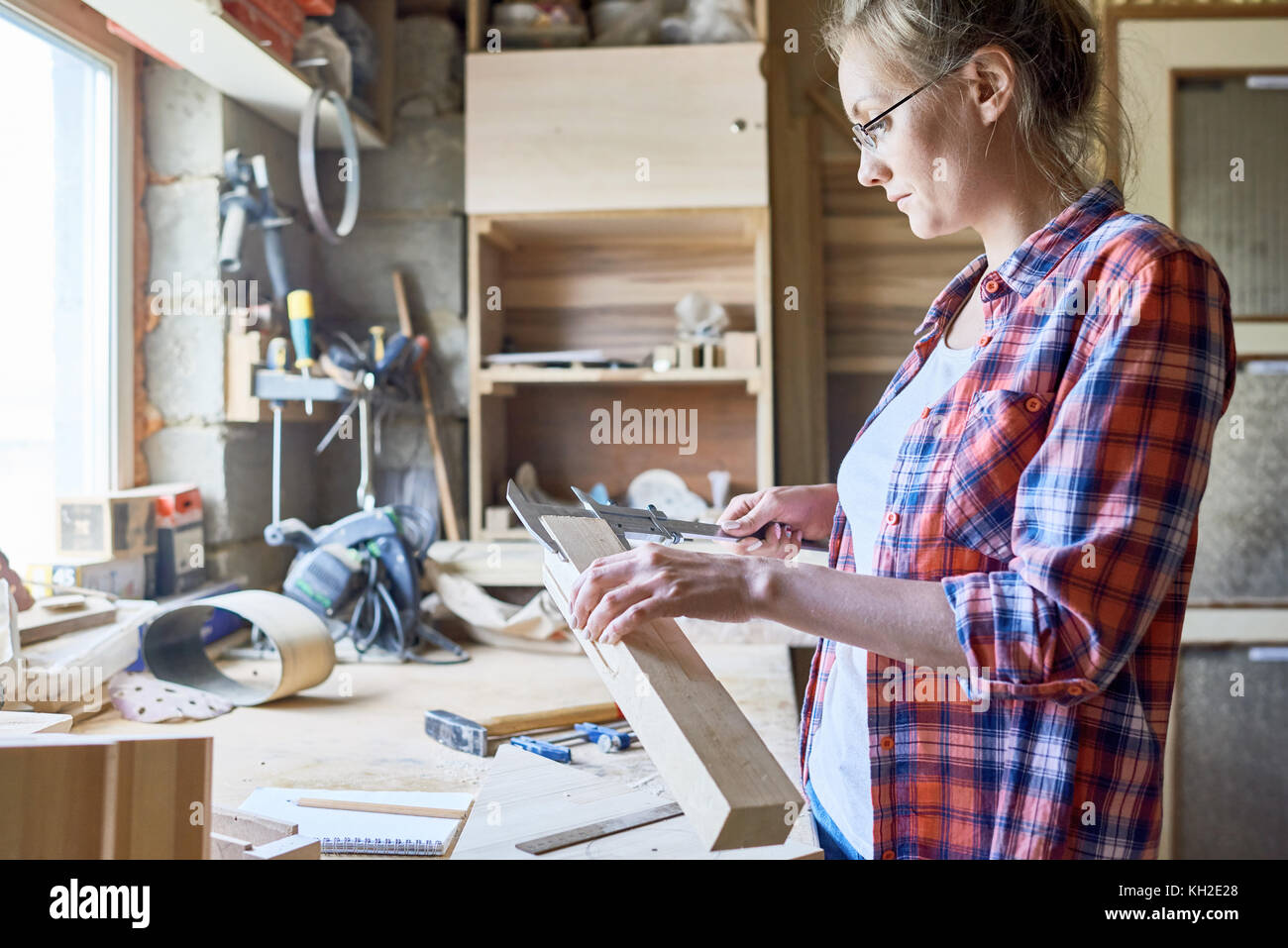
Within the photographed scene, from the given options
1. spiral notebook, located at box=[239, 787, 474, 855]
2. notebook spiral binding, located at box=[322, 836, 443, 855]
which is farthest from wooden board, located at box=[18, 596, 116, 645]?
notebook spiral binding, located at box=[322, 836, 443, 855]

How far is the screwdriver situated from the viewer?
1.96 metres

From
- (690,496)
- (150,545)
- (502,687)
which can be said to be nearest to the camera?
(502,687)

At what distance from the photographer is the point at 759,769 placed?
25.7 inches

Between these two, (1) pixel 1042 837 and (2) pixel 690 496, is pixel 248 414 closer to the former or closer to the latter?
(2) pixel 690 496

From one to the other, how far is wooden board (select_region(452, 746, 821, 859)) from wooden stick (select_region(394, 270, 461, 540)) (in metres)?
1.23

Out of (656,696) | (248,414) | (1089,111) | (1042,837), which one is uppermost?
(1089,111)

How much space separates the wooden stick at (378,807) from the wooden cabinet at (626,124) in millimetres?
1416

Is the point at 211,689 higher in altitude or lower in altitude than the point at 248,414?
lower

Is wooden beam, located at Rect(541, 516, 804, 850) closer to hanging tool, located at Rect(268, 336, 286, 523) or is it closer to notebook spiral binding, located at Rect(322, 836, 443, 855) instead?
notebook spiral binding, located at Rect(322, 836, 443, 855)

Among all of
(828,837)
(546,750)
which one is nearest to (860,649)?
(828,837)

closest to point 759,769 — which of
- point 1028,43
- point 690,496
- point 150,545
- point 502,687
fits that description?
point 1028,43

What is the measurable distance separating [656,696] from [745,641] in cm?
122

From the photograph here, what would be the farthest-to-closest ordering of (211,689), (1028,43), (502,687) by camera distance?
(502,687) < (211,689) < (1028,43)

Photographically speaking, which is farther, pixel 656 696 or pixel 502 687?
pixel 502 687
